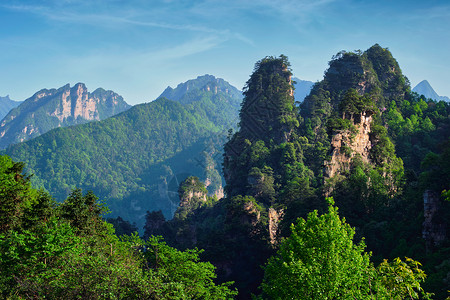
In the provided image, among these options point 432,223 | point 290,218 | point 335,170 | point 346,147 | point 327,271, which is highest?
point 346,147

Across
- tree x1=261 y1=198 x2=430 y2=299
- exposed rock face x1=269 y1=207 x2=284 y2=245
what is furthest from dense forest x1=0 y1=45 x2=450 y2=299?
exposed rock face x1=269 y1=207 x2=284 y2=245

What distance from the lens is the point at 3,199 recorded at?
2409 cm

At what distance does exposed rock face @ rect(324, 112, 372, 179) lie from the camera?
2014 inches

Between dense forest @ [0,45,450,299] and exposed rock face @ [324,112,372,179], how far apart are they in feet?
0.53

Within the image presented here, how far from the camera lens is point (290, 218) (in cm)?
4975

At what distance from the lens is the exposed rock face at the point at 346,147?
168ft

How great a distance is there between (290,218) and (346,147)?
10957 mm

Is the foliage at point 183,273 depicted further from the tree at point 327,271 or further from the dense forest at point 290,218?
the tree at point 327,271

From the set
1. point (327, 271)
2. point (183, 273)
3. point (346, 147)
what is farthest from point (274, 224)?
point (327, 271)

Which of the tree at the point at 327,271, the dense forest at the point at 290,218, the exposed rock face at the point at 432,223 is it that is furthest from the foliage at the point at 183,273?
the exposed rock face at the point at 432,223

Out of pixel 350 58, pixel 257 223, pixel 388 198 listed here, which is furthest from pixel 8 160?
pixel 350 58

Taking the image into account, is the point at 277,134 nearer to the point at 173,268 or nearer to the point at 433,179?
the point at 433,179

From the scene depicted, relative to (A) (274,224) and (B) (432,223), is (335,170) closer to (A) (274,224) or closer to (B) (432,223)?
(A) (274,224)

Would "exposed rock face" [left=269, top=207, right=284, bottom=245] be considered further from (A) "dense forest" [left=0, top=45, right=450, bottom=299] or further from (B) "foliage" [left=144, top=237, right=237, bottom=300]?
(B) "foliage" [left=144, top=237, right=237, bottom=300]
